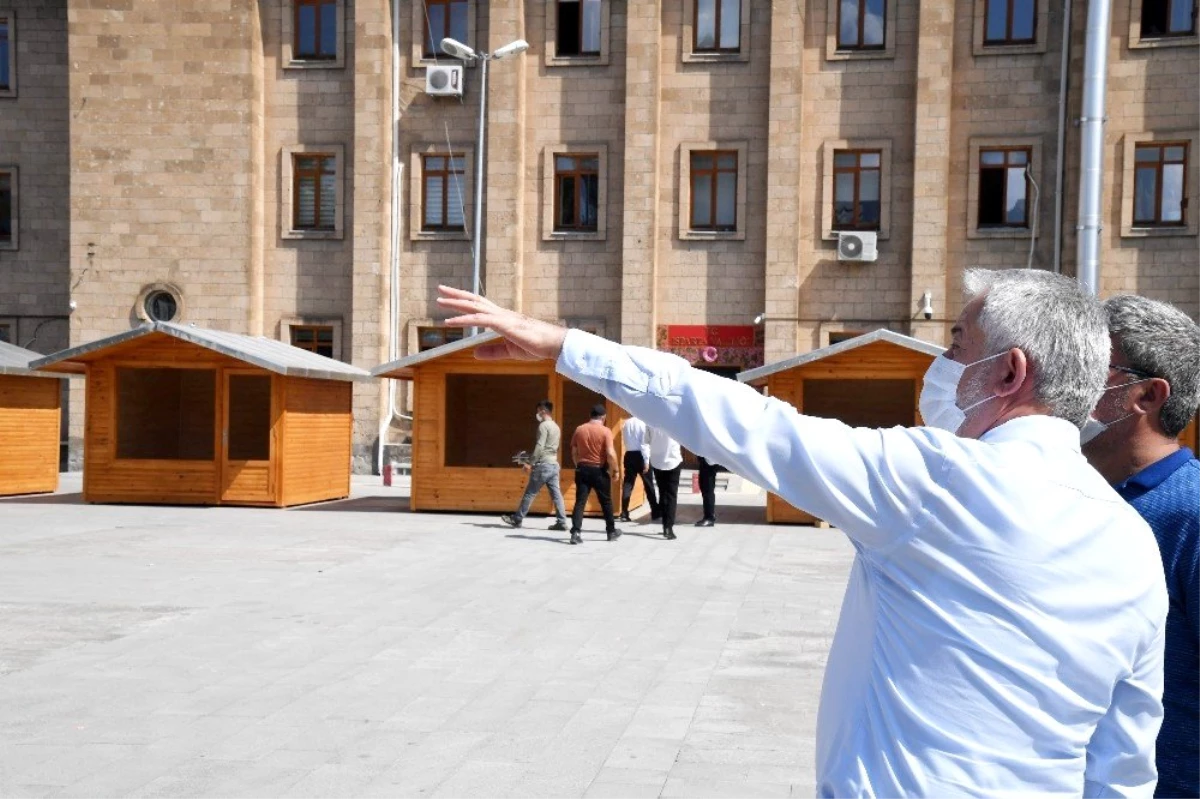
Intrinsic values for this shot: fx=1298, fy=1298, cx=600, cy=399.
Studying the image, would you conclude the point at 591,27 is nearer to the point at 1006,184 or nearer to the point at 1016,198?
the point at 1006,184

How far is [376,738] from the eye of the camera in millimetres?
6336

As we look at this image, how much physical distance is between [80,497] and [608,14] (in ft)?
49.1

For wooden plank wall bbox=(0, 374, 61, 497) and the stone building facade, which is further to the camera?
the stone building facade

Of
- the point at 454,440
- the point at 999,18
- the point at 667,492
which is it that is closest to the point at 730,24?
the point at 999,18

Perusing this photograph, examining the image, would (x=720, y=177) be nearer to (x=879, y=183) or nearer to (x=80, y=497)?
(x=879, y=183)

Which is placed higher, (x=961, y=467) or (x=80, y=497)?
(x=961, y=467)

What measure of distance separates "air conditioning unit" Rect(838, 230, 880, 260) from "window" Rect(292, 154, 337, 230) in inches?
446

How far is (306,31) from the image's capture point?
29.4 m

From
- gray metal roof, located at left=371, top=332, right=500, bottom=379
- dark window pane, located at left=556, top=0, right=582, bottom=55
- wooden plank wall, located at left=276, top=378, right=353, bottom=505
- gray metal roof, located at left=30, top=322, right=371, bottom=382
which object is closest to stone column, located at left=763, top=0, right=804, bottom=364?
dark window pane, located at left=556, top=0, right=582, bottom=55

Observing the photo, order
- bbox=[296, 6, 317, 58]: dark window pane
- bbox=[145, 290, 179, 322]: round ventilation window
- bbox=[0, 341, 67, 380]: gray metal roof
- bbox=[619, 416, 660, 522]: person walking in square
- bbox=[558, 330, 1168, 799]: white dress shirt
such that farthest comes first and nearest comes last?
bbox=[296, 6, 317, 58]: dark window pane, bbox=[145, 290, 179, 322]: round ventilation window, bbox=[0, 341, 67, 380]: gray metal roof, bbox=[619, 416, 660, 522]: person walking in square, bbox=[558, 330, 1168, 799]: white dress shirt

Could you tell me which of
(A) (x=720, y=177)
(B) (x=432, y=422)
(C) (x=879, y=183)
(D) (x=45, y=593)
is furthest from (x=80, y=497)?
(C) (x=879, y=183)

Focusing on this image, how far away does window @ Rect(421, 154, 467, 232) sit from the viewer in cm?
Answer: 2903

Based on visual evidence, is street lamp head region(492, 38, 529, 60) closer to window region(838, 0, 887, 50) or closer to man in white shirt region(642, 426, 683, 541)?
window region(838, 0, 887, 50)

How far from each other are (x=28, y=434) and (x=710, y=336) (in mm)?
13742
